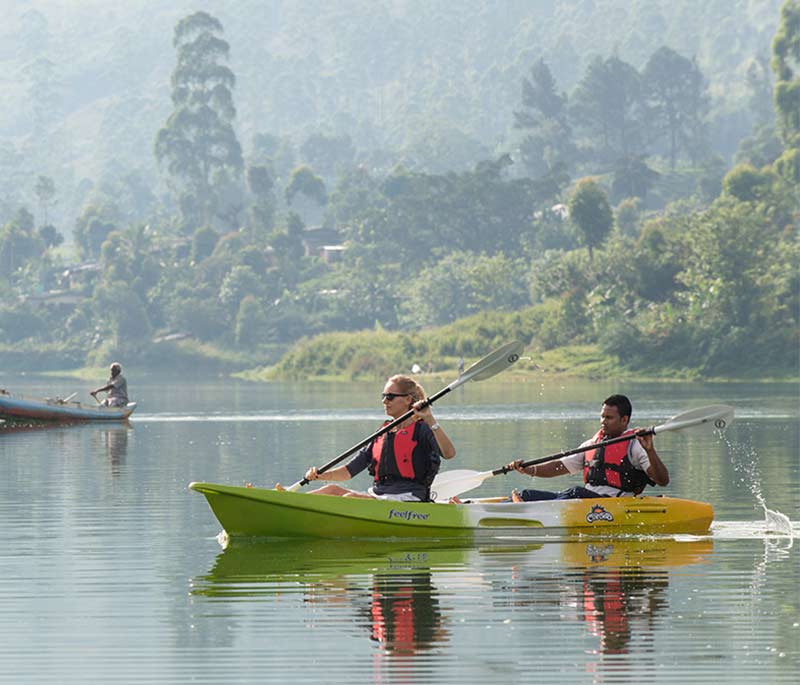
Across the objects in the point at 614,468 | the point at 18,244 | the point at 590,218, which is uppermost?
the point at 18,244

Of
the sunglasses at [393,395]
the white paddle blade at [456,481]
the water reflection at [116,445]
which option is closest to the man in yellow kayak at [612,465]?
the white paddle blade at [456,481]

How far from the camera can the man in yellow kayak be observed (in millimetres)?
17844

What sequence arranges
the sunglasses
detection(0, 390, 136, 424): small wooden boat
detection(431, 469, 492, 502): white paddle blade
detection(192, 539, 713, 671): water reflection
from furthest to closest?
detection(0, 390, 136, 424): small wooden boat → detection(431, 469, 492, 502): white paddle blade → the sunglasses → detection(192, 539, 713, 671): water reflection

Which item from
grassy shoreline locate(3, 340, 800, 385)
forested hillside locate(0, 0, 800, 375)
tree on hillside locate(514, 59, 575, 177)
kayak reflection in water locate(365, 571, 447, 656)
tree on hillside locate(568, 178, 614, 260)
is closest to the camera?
kayak reflection in water locate(365, 571, 447, 656)

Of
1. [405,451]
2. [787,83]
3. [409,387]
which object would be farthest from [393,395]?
[787,83]

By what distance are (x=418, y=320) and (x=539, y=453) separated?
300ft

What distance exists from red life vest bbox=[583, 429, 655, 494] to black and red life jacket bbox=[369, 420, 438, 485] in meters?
1.67

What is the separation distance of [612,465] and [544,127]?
178 metres

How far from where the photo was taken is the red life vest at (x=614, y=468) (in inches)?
712

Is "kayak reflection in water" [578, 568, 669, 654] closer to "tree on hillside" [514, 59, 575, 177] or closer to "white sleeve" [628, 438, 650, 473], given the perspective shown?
"white sleeve" [628, 438, 650, 473]

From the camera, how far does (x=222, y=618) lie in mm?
13664

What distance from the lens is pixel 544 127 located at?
193875mm

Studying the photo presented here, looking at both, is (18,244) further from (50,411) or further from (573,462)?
(573,462)

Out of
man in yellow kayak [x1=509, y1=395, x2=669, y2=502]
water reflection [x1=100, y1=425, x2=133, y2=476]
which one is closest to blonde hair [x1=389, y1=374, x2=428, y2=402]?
man in yellow kayak [x1=509, y1=395, x2=669, y2=502]
